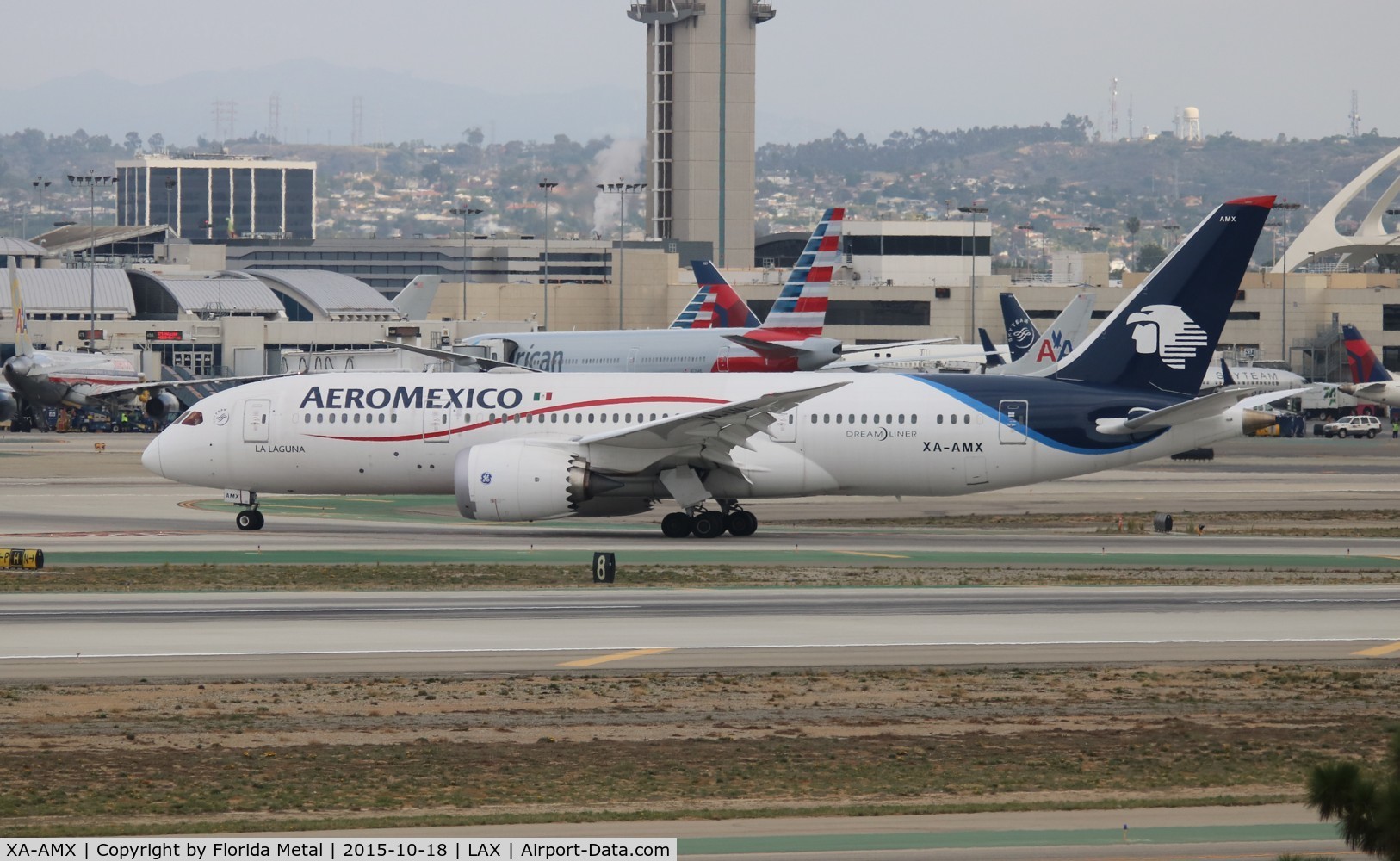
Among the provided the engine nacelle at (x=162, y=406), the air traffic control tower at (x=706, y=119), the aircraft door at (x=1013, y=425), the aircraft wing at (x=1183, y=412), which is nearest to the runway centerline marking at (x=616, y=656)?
the aircraft door at (x=1013, y=425)

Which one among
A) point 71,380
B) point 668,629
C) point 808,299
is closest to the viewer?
point 668,629

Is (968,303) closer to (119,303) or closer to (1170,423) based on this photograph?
(119,303)

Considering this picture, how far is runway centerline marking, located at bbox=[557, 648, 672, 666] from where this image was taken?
24.7m

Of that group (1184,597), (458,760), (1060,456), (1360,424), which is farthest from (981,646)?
(1360,424)

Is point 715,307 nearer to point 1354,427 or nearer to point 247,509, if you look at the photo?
point 1354,427

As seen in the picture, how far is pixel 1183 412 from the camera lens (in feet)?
135

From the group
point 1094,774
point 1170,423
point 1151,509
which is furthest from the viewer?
point 1151,509

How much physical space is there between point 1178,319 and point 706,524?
12.5m

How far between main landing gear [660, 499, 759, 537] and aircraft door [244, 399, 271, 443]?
10226 mm

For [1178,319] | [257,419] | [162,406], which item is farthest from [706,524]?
[162,406]

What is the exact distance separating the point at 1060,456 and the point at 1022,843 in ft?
91.6

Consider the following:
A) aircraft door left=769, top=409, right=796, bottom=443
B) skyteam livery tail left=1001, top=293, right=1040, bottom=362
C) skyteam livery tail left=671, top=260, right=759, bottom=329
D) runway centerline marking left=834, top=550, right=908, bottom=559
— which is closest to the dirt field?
runway centerline marking left=834, top=550, right=908, bottom=559

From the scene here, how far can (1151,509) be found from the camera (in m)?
50.0

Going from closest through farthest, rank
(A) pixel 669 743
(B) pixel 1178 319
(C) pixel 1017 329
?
1. (A) pixel 669 743
2. (B) pixel 1178 319
3. (C) pixel 1017 329
